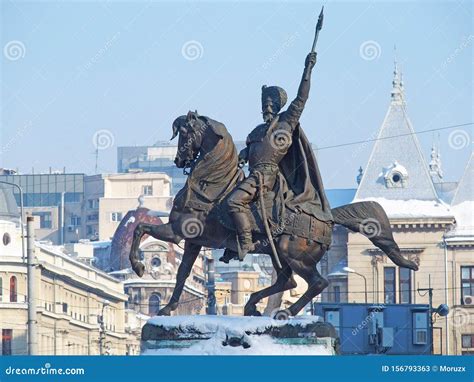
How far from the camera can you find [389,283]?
123 m

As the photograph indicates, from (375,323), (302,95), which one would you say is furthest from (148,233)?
(375,323)

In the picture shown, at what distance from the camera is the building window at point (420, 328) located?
76250 millimetres

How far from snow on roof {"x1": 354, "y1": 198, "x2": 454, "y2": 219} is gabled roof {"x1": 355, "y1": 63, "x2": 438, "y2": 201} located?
427 millimetres

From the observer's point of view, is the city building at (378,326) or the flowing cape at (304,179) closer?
the flowing cape at (304,179)

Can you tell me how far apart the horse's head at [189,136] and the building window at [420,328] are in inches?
1782

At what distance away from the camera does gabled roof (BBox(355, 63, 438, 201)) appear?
12406 cm

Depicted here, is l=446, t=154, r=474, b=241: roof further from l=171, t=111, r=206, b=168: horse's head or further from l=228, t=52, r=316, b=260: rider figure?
l=171, t=111, r=206, b=168: horse's head

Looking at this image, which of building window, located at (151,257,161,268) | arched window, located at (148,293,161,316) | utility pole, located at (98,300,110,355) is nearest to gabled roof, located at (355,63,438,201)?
utility pole, located at (98,300,110,355)

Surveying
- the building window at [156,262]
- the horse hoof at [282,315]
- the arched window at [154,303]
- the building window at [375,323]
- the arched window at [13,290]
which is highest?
the building window at [156,262]

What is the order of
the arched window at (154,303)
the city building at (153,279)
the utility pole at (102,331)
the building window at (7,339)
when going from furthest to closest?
the arched window at (154,303)
the city building at (153,279)
the building window at (7,339)
the utility pole at (102,331)

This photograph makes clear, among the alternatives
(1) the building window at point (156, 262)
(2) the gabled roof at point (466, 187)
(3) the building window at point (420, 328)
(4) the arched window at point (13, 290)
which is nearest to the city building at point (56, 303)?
(4) the arched window at point (13, 290)

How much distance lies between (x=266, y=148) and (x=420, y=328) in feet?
152

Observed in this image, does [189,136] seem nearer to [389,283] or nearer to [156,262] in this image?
[389,283]

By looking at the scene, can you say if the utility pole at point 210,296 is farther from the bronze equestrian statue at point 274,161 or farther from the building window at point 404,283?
the building window at point 404,283
